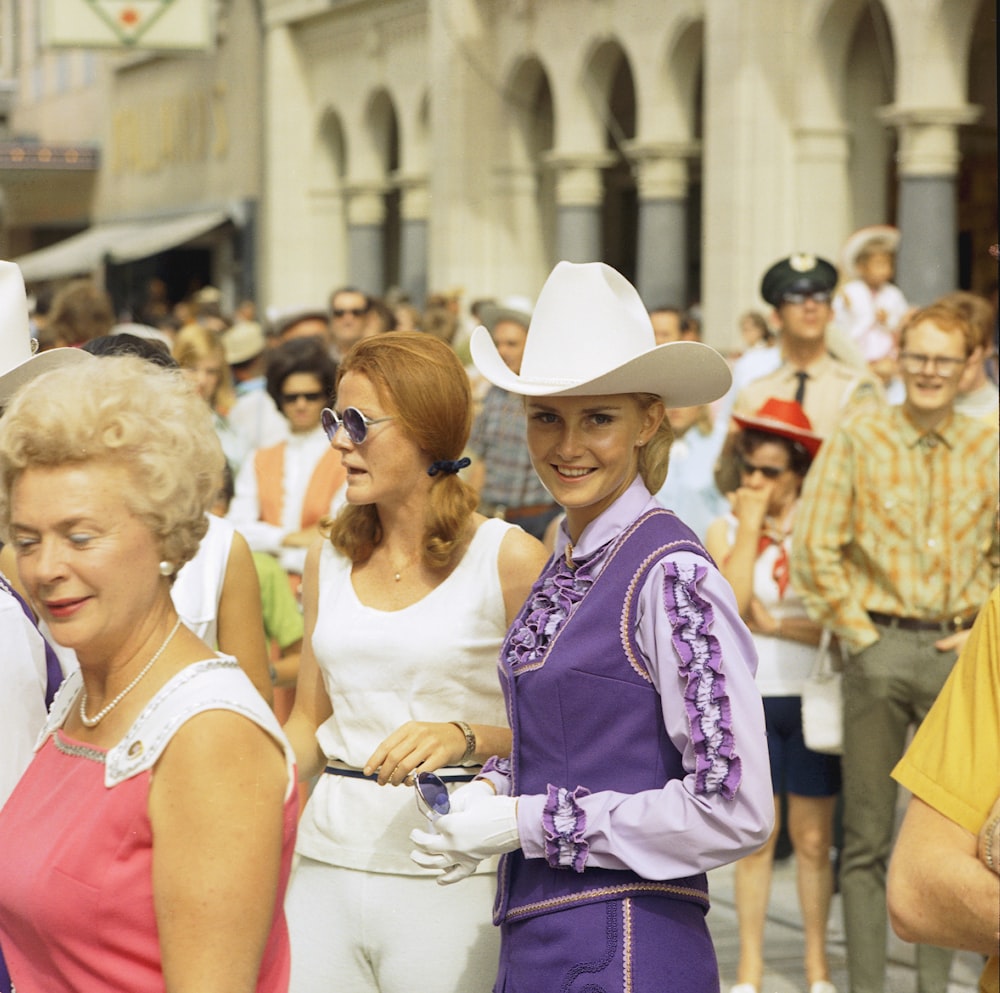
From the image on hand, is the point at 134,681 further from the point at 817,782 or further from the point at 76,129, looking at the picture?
the point at 76,129

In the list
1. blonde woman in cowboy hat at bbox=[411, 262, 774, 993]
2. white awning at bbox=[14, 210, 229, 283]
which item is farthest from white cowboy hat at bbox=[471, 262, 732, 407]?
white awning at bbox=[14, 210, 229, 283]

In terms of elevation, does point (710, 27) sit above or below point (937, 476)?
above

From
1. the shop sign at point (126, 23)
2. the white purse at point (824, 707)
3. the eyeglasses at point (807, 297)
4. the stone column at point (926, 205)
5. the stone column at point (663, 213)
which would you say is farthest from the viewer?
the stone column at point (663, 213)

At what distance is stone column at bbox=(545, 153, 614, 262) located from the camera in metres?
23.2

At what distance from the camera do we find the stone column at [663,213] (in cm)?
2128

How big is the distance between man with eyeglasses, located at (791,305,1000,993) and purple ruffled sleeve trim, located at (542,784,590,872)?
8.86 feet

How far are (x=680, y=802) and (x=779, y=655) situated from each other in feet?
9.98

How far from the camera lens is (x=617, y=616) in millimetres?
3129

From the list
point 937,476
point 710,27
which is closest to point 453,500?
point 937,476

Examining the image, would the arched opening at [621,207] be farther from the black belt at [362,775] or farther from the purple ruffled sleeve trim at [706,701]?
the purple ruffled sleeve trim at [706,701]

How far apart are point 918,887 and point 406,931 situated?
1328 millimetres

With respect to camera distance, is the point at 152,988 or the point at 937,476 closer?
the point at 152,988

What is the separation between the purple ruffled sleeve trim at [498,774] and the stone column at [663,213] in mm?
17979

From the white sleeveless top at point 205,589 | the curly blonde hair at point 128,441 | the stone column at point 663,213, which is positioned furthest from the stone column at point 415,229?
the curly blonde hair at point 128,441
